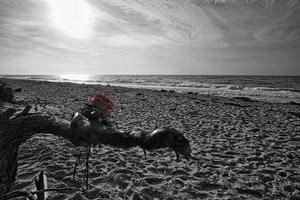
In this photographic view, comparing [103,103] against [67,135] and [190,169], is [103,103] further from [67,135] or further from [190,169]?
[190,169]

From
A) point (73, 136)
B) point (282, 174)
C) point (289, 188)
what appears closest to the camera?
point (73, 136)

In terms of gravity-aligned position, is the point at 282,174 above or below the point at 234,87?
below

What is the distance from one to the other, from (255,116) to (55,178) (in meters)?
11.1

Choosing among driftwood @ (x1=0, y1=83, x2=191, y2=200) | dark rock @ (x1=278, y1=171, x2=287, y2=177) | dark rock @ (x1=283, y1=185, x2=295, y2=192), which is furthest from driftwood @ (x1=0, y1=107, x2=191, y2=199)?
dark rock @ (x1=278, y1=171, x2=287, y2=177)

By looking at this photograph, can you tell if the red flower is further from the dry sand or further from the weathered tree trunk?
the dry sand

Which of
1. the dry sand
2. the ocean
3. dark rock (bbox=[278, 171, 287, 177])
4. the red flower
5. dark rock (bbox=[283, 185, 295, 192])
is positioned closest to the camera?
the red flower

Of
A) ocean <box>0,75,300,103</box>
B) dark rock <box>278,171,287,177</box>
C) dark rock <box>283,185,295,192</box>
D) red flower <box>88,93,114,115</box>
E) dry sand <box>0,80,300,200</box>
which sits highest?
red flower <box>88,93,114,115</box>

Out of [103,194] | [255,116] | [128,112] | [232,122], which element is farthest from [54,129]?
[255,116]

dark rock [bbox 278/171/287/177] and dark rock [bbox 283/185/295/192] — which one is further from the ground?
dark rock [bbox 278/171/287/177]

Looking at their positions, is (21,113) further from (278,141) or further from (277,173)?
(278,141)

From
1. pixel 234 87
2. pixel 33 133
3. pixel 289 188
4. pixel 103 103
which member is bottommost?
pixel 289 188

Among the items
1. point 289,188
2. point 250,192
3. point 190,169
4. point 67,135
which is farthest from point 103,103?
point 289,188

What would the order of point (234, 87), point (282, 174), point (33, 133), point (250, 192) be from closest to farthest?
point (33, 133) → point (250, 192) → point (282, 174) → point (234, 87)

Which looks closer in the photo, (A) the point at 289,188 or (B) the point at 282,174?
(A) the point at 289,188
